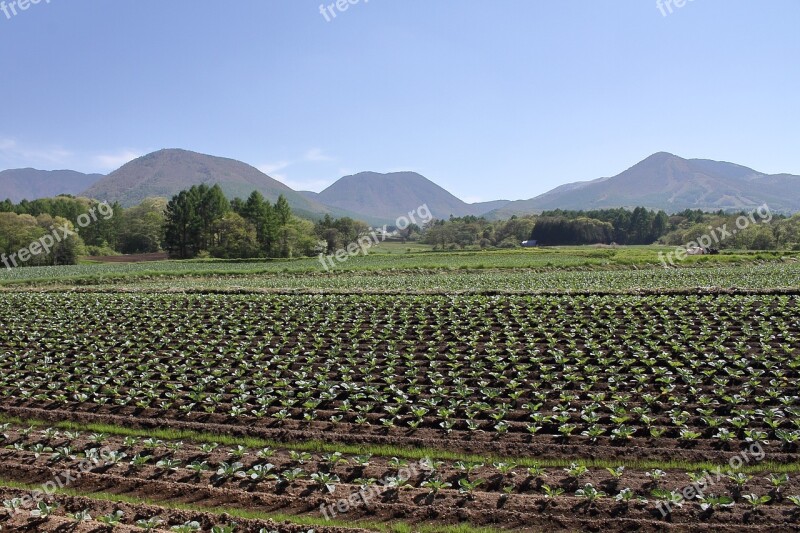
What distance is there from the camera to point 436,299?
2097cm

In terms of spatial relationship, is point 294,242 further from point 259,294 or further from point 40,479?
point 40,479

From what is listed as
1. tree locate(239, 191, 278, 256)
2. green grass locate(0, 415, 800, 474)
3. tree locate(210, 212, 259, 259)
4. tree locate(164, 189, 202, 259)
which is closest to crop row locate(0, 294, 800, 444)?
green grass locate(0, 415, 800, 474)

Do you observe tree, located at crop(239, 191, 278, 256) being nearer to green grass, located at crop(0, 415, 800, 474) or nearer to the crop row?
the crop row

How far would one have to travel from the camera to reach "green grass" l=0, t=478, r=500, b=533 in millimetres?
6242

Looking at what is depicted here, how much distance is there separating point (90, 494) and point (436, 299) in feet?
48.7

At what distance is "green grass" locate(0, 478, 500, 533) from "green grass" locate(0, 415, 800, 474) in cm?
153

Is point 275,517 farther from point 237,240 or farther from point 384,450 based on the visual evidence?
point 237,240

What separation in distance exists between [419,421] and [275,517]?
3.35 m

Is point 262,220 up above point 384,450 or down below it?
above

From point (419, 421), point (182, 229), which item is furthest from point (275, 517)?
point (182, 229)

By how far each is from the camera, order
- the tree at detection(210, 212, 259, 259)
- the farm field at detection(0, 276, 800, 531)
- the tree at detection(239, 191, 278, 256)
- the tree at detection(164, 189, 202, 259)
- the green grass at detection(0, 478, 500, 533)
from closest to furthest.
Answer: the green grass at detection(0, 478, 500, 533) < the farm field at detection(0, 276, 800, 531) < the tree at detection(210, 212, 259, 259) < the tree at detection(239, 191, 278, 256) < the tree at detection(164, 189, 202, 259)

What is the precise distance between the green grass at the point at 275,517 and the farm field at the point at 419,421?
0.03 meters

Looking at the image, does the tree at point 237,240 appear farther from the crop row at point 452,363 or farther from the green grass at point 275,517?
the green grass at point 275,517

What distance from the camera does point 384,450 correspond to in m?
8.52
